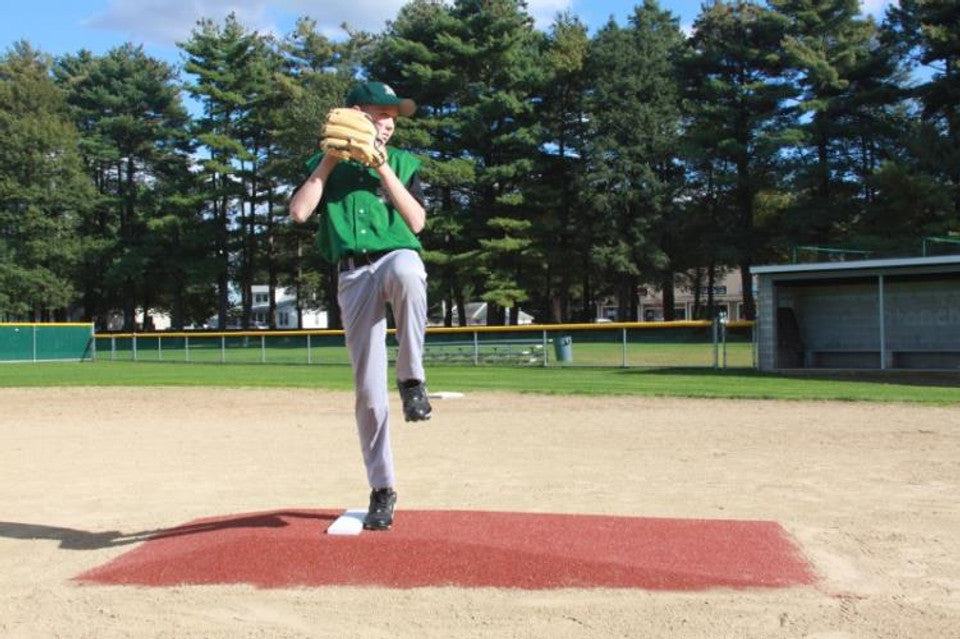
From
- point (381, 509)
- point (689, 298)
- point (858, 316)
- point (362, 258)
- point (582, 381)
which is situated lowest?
point (582, 381)

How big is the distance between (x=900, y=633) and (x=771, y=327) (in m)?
21.2

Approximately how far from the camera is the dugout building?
23145 mm

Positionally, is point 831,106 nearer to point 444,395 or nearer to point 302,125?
point 302,125

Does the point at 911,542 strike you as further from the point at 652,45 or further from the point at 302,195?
the point at 652,45

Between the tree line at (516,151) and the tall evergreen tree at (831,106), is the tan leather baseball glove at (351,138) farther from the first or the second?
the tall evergreen tree at (831,106)

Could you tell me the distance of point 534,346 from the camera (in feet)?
93.1

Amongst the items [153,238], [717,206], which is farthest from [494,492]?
[153,238]

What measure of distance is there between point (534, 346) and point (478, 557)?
24.2 meters

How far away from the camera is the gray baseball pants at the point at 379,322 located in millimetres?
4516

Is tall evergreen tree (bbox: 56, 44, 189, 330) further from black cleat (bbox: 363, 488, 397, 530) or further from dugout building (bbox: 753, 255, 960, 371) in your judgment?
black cleat (bbox: 363, 488, 397, 530)

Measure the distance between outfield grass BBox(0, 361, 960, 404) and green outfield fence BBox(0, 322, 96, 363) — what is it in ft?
24.3

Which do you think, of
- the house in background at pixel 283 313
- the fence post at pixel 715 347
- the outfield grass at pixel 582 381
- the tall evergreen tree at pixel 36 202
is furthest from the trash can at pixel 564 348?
the house in background at pixel 283 313

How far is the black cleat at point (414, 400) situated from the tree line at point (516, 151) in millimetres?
36653

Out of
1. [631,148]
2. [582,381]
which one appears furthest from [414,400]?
[631,148]
